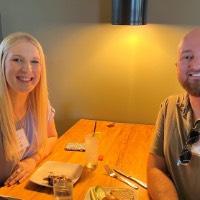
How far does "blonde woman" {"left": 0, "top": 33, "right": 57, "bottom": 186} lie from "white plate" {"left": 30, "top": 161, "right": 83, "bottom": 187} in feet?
0.22

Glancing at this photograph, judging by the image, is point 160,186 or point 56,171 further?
point 56,171

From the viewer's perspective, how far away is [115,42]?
1.94m

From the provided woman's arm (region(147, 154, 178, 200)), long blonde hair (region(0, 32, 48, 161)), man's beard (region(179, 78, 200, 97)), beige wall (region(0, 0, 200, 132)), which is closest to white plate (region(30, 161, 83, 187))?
long blonde hair (region(0, 32, 48, 161))

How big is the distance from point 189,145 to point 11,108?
81 cm

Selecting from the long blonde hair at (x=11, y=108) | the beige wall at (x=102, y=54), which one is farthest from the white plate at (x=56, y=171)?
the beige wall at (x=102, y=54)

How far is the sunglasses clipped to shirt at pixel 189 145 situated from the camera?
1.15m

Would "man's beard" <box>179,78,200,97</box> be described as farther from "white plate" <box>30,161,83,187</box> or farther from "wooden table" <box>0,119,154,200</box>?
"white plate" <box>30,161,83,187</box>

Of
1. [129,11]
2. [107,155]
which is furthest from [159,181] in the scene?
[129,11]

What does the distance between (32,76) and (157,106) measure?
2.96 feet

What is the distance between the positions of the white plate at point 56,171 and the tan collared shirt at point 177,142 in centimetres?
33

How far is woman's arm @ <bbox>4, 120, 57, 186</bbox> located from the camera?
125 cm

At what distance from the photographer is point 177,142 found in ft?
3.96

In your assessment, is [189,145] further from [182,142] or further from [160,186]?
[160,186]

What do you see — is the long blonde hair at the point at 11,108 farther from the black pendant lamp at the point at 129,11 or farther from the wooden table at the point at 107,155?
the black pendant lamp at the point at 129,11
